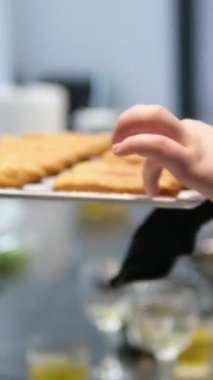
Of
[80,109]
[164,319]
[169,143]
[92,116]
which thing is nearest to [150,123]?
[169,143]

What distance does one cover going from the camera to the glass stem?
995 mm

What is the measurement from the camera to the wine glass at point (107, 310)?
1041 millimetres

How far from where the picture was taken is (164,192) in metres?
0.73

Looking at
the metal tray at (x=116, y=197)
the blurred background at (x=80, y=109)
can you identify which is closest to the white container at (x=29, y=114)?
the blurred background at (x=80, y=109)

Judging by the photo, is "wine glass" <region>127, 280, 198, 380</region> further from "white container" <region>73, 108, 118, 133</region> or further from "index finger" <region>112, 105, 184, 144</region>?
"white container" <region>73, 108, 118, 133</region>

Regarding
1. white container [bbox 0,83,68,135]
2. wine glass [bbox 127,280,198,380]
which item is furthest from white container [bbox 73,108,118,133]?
wine glass [bbox 127,280,198,380]

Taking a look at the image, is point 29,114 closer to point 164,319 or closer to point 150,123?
point 164,319

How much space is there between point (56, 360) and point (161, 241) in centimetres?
19

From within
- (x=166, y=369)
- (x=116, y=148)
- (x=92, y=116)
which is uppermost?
(x=116, y=148)

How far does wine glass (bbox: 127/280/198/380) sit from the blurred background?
3 cm

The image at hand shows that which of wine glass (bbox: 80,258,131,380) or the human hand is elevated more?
the human hand

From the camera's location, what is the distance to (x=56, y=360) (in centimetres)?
99

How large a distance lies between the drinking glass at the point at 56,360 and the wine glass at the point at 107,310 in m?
0.04

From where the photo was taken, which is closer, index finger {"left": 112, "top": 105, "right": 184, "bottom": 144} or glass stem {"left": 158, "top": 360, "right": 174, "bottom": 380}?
index finger {"left": 112, "top": 105, "right": 184, "bottom": 144}
